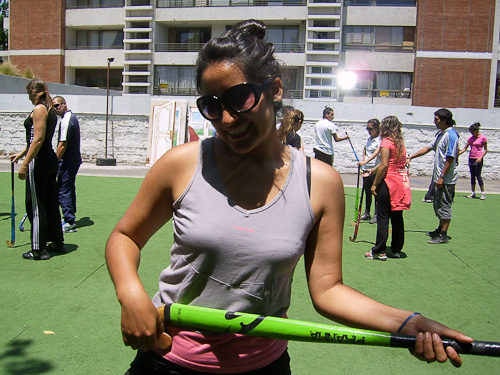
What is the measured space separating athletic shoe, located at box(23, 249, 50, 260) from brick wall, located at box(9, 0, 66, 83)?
3831cm

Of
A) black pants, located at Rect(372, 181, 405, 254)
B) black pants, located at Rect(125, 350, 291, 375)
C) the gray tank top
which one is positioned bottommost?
black pants, located at Rect(372, 181, 405, 254)

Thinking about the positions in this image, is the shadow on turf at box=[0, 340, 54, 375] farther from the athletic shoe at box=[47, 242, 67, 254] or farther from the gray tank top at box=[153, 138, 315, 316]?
the athletic shoe at box=[47, 242, 67, 254]

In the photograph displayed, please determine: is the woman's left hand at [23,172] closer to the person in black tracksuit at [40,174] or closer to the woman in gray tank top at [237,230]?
the person in black tracksuit at [40,174]

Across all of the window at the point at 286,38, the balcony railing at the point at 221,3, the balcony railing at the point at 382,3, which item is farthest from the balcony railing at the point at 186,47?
the balcony railing at the point at 382,3

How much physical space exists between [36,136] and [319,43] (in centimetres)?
3286

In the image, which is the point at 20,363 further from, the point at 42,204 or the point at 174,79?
the point at 174,79

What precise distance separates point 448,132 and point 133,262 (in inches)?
271

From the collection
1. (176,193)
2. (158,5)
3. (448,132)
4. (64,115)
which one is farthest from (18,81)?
(176,193)

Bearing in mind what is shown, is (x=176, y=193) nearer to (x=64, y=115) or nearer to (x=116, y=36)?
(x=64, y=115)

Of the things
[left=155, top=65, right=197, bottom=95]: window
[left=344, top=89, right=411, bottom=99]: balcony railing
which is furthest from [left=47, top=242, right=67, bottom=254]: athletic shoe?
[left=344, top=89, right=411, bottom=99]: balcony railing

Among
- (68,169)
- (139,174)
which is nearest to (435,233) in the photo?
(68,169)

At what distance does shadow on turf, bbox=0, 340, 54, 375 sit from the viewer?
324 cm

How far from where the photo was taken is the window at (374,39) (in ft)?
122

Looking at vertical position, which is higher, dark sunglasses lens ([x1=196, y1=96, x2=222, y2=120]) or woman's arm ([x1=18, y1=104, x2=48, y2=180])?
dark sunglasses lens ([x1=196, y1=96, x2=222, y2=120])
